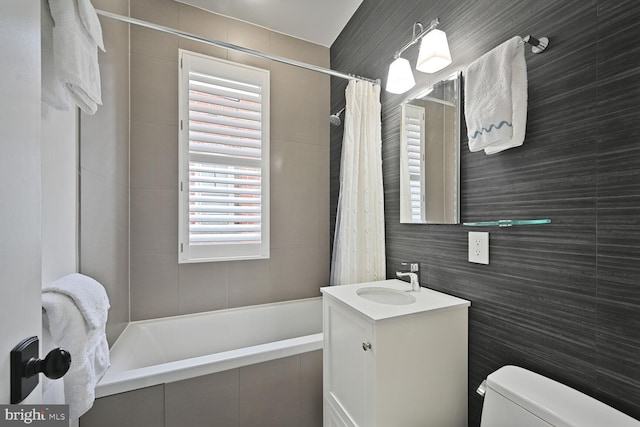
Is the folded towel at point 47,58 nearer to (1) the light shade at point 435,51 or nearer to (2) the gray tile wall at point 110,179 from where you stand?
(2) the gray tile wall at point 110,179

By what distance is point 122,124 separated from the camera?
1.83m

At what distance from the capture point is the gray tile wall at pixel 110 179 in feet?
4.48

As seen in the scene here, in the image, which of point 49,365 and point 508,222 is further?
point 508,222

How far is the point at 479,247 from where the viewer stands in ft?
3.95

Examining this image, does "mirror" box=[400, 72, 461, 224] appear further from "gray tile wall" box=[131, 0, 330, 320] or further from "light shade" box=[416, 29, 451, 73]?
"gray tile wall" box=[131, 0, 330, 320]

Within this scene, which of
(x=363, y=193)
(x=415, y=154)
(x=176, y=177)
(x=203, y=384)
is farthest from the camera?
(x=176, y=177)

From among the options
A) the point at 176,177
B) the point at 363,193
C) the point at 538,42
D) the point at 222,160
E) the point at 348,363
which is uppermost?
the point at 538,42

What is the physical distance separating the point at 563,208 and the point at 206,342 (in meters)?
2.32

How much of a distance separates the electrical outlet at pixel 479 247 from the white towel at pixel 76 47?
5.21ft

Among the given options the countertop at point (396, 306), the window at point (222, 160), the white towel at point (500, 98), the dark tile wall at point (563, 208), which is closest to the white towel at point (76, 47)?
the window at point (222, 160)

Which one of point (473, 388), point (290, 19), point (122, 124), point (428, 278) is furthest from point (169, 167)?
point (473, 388)

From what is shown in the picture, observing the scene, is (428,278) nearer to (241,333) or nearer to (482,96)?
(482,96)

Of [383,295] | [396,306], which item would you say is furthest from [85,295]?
[383,295]

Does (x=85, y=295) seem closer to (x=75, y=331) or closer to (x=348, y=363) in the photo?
A: (x=75, y=331)
